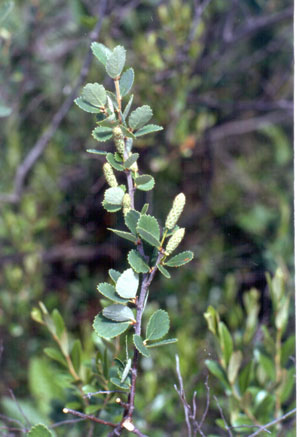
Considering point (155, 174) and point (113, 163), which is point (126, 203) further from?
point (155, 174)

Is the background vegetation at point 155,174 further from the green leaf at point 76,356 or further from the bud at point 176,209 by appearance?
the bud at point 176,209

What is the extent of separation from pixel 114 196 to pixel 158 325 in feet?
0.52

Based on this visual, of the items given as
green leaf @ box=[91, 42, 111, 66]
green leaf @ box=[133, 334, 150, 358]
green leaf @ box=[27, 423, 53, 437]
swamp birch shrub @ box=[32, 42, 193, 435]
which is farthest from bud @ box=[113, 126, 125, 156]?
green leaf @ box=[27, 423, 53, 437]

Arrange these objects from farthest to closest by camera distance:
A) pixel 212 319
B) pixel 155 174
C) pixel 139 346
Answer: pixel 155 174, pixel 212 319, pixel 139 346

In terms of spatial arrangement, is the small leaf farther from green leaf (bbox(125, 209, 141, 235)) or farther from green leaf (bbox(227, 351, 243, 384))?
green leaf (bbox(227, 351, 243, 384))

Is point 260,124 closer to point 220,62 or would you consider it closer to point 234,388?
point 220,62

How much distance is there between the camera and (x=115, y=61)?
24.2 inches

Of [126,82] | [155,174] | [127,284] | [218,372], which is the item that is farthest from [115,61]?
[155,174]

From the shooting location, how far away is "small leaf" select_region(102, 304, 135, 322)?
0.60 m

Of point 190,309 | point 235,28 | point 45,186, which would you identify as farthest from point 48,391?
point 235,28

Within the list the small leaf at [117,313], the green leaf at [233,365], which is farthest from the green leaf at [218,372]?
the small leaf at [117,313]

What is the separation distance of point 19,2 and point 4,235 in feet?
2.91

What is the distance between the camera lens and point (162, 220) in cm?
170

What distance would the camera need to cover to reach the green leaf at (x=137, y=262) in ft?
1.94
